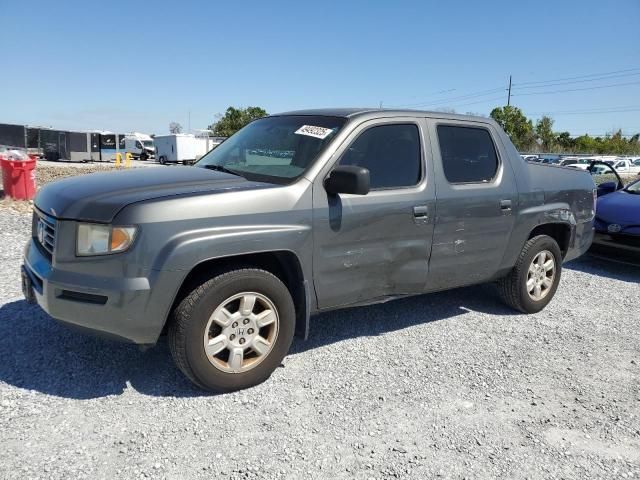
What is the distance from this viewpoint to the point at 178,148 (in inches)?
1598

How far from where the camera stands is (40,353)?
3.60 metres

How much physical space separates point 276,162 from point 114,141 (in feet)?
129

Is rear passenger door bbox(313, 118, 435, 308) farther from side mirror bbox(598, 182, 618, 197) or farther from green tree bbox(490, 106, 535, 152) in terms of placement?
green tree bbox(490, 106, 535, 152)

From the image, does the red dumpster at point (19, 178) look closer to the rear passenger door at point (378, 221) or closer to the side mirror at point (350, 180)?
the rear passenger door at point (378, 221)

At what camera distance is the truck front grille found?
9.95 feet

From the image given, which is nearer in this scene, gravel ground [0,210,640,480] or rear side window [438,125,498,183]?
gravel ground [0,210,640,480]

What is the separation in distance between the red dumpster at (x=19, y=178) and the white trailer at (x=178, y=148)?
97.1 ft

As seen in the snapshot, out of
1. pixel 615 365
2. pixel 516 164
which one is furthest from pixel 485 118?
pixel 615 365

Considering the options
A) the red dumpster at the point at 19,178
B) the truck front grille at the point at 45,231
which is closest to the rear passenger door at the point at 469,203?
the truck front grille at the point at 45,231

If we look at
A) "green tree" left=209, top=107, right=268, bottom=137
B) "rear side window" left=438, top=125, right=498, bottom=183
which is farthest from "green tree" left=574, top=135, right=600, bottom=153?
"rear side window" left=438, top=125, right=498, bottom=183

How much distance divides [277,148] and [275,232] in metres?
0.96

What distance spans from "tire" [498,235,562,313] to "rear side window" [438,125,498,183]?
0.90 m

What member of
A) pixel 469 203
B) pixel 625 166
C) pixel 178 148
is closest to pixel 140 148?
pixel 178 148

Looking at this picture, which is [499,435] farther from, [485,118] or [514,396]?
[485,118]
